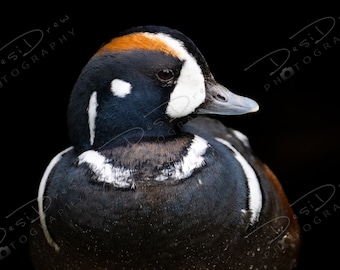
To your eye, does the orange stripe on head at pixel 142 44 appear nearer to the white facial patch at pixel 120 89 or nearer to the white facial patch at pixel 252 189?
the white facial patch at pixel 120 89

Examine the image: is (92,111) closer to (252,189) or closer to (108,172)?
(108,172)

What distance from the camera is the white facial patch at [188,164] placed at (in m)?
2.24

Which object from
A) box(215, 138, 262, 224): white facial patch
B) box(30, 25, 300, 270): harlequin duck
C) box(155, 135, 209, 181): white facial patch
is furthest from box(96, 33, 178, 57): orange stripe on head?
box(215, 138, 262, 224): white facial patch

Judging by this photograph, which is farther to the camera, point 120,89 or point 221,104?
point 221,104

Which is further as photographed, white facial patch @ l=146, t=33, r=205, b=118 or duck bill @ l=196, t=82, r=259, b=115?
duck bill @ l=196, t=82, r=259, b=115

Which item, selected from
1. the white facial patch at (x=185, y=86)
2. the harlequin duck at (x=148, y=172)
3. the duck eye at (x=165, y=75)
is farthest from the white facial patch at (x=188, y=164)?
the duck eye at (x=165, y=75)

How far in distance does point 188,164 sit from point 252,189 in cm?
27

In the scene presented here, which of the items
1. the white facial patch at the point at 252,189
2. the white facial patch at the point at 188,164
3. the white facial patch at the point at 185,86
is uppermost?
the white facial patch at the point at 185,86

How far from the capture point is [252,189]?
2.42 meters

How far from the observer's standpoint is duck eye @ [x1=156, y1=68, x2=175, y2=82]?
2229 mm

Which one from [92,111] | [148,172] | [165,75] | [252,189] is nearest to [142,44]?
[165,75]

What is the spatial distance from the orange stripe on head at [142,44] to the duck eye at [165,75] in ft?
0.17

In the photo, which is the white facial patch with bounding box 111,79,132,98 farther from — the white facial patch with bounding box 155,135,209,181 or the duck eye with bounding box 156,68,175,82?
the white facial patch with bounding box 155,135,209,181

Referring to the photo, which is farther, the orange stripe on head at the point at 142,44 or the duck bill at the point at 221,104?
the duck bill at the point at 221,104
